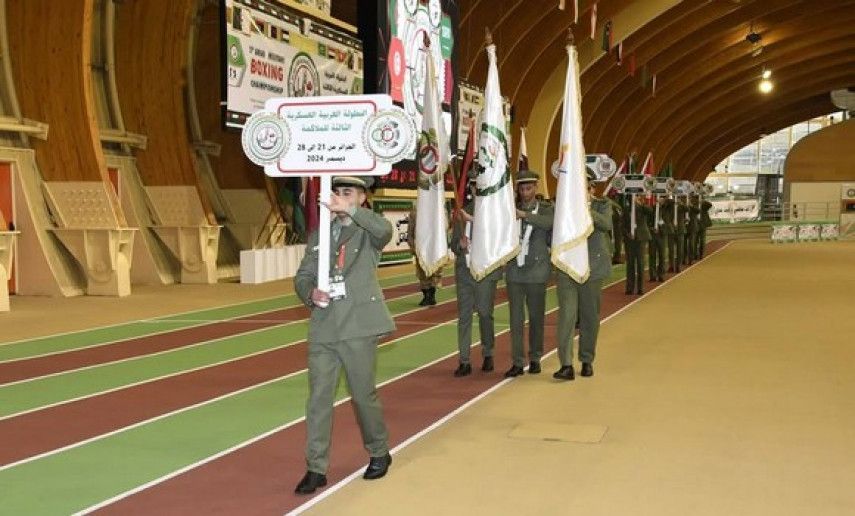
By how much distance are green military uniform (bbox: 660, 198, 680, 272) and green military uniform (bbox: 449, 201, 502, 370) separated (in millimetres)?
12450

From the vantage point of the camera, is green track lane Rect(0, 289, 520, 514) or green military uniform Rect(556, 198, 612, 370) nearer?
green track lane Rect(0, 289, 520, 514)

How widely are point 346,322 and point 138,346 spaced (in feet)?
20.7

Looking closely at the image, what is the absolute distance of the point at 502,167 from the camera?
9.48m

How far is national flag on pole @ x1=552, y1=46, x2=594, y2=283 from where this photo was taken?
8992 mm

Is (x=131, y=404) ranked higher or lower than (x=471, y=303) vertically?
lower

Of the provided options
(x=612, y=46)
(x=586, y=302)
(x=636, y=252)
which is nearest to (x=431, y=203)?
(x=586, y=302)

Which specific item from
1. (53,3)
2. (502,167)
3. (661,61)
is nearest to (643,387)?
(502,167)

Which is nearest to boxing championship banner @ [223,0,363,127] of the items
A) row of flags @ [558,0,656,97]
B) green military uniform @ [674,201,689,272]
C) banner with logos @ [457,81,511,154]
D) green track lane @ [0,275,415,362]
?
green track lane @ [0,275,415,362]

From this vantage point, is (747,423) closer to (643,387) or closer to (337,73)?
(643,387)

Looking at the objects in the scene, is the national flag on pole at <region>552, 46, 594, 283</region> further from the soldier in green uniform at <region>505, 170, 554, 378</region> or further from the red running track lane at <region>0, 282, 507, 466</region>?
the red running track lane at <region>0, 282, 507, 466</region>

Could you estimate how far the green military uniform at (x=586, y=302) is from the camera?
29.5ft

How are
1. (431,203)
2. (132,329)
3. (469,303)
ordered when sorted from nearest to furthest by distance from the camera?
(469,303), (431,203), (132,329)

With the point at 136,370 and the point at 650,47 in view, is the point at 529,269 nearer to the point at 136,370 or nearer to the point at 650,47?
the point at 136,370

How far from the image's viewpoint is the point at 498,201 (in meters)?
9.32
